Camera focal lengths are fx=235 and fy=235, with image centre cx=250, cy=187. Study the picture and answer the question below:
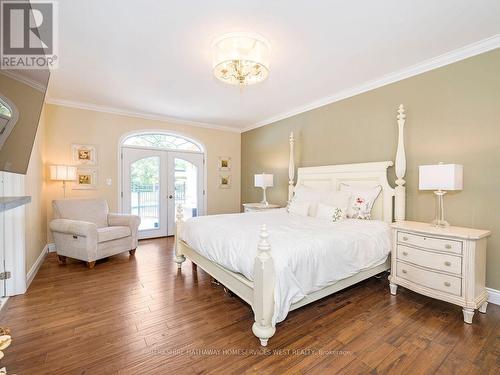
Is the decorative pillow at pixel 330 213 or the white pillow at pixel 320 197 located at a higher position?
the white pillow at pixel 320 197

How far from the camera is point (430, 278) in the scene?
2168 millimetres

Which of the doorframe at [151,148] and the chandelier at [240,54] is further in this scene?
the doorframe at [151,148]

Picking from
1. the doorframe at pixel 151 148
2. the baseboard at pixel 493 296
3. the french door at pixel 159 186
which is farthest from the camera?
the french door at pixel 159 186

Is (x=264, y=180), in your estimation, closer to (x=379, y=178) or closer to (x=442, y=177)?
(x=379, y=178)

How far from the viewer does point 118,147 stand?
175 inches

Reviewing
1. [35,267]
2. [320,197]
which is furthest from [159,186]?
[320,197]

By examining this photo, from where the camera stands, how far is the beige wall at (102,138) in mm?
3898

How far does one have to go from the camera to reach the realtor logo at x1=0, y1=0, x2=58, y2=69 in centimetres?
130

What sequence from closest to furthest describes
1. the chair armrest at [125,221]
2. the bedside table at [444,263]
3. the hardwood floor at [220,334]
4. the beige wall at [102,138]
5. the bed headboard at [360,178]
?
the hardwood floor at [220,334], the bedside table at [444,263], the bed headboard at [360,178], the chair armrest at [125,221], the beige wall at [102,138]

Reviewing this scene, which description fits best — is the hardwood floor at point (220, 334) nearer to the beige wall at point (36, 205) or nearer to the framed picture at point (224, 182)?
the beige wall at point (36, 205)

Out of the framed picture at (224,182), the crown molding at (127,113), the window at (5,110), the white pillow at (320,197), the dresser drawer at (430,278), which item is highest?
the crown molding at (127,113)

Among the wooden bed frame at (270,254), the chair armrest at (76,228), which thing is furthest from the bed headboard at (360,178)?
the chair armrest at (76,228)

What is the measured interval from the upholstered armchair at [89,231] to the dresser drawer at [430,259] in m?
3.65

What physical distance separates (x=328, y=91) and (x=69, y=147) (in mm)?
4349
